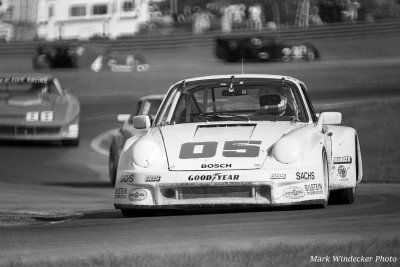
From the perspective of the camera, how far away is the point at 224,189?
9.32m

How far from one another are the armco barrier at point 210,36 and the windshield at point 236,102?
27876mm

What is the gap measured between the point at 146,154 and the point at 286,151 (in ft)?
3.50

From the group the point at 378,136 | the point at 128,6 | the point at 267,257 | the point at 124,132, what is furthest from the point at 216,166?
the point at 128,6

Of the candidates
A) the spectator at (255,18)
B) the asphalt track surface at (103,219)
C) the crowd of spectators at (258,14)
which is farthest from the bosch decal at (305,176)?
the spectator at (255,18)

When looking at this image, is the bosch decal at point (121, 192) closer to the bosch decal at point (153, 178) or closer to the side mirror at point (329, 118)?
the bosch decal at point (153, 178)

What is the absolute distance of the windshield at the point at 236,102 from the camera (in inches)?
416

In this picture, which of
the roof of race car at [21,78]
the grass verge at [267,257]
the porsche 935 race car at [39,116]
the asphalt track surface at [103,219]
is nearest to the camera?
the grass verge at [267,257]

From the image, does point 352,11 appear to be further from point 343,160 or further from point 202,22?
point 343,160

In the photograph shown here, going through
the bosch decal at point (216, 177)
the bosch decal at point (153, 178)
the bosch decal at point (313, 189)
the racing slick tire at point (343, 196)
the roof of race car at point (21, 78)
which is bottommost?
the roof of race car at point (21, 78)

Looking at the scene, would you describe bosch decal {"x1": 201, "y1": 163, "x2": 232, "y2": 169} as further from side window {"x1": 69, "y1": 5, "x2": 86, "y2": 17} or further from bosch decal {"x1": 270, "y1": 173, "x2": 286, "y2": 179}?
side window {"x1": 69, "y1": 5, "x2": 86, "y2": 17}

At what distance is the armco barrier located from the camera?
3900 centimetres

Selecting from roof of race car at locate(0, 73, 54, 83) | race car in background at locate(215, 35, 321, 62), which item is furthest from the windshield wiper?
race car in background at locate(215, 35, 321, 62)

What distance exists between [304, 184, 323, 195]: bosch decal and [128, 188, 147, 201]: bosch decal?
1.21 metres

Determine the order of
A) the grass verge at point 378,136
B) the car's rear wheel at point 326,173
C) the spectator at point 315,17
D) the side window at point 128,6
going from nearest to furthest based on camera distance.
A: 1. the car's rear wheel at point 326,173
2. the grass verge at point 378,136
3. the side window at point 128,6
4. the spectator at point 315,17
